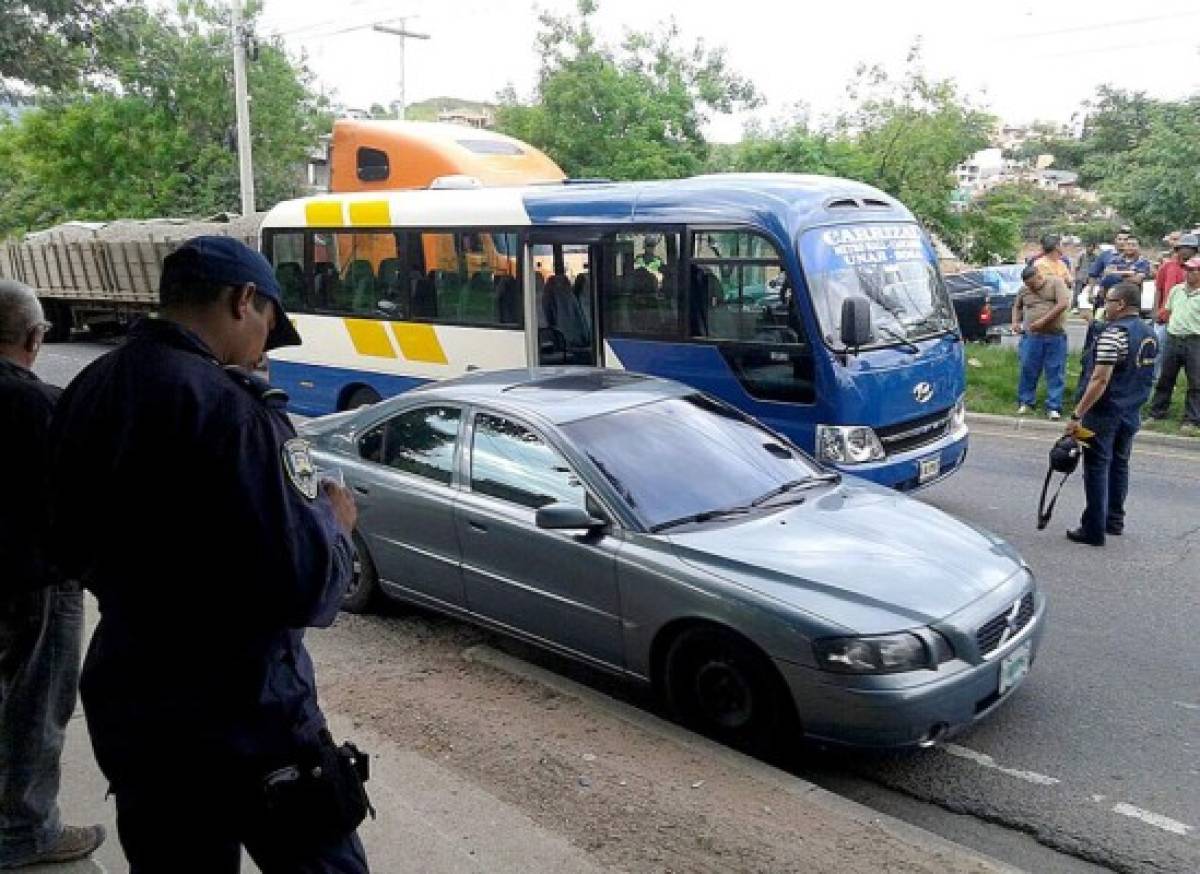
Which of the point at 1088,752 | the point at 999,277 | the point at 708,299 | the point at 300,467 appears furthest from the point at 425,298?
the point at 999,277

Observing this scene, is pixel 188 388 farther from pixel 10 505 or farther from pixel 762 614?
pixel 762 614

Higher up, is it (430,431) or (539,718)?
(430,431)

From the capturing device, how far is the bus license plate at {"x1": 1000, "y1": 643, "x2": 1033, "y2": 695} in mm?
4164

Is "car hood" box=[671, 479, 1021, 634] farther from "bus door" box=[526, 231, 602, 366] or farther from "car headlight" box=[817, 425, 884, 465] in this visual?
"bus door" box=[526, 231, 602, 366]

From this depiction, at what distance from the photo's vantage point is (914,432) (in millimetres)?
7387

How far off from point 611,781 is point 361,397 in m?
7.59

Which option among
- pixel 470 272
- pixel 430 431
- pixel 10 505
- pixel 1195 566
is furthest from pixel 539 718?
pixel 470 272

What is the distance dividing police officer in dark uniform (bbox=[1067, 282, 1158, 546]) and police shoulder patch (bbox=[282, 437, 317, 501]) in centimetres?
611

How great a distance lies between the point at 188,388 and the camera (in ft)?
6.34

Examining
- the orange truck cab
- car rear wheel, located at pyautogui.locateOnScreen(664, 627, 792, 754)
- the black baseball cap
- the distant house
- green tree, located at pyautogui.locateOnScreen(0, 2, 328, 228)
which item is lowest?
car rear wheel, located at pyautogui.locateOnScreen(664, 627, 792, 754)

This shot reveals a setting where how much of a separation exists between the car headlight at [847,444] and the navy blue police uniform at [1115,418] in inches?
57.4

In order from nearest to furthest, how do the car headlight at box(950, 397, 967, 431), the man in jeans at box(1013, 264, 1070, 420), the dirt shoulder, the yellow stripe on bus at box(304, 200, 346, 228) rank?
the dirt shoulder → the car headlight at box(950, 397, 967, 431) → the yellow stripe on bus at box(304, 200, 346, 228) → the man in jeans at box(1013, 264, 1070, 420)

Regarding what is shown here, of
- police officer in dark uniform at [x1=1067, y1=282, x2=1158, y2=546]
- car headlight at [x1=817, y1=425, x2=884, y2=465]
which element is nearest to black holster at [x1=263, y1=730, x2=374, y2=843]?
car headlight at [x1=817, y1=425, x2=884, y2=465]

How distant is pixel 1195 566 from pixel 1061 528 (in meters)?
1.03
